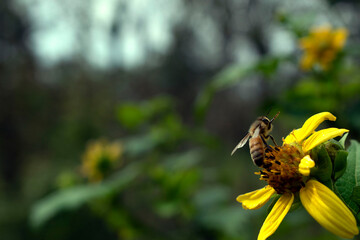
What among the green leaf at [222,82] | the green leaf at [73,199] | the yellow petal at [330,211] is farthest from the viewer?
the green leaf at [73,199]

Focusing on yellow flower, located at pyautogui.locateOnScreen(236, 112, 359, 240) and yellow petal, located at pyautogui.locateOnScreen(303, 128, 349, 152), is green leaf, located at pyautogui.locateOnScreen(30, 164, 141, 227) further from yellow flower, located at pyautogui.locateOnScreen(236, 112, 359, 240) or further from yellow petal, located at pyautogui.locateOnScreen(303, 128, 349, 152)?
yellow petal, located at pyautogui.locateOnScreen(303, 128, 349, 152)

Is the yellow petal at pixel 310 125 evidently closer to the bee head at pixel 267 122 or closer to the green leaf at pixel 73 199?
the bee head at pixel 267 122

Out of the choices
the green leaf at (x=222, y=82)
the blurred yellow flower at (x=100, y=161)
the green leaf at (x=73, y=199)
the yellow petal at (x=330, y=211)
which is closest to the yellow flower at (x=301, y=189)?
the yellow petal at (x=330, y=211)

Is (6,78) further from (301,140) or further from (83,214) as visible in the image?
(301,140)

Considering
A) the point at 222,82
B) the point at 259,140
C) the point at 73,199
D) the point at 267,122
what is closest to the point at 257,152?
the point at 259,140

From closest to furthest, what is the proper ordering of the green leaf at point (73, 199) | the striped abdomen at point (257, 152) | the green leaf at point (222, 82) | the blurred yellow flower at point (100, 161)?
the striped abdomen at point (257, 152), the green leaf at point (222, 82), the green leaf at point (73, 199), the blurred yellow flower at point (100, 161)

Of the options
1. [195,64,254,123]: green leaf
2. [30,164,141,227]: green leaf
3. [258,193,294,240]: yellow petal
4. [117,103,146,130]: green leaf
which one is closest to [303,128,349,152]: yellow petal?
[258,193,294,240]: yellow petal

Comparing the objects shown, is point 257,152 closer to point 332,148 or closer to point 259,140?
point 259,140

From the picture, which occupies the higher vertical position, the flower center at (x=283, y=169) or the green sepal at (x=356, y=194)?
the flower center at (x=283, y=169)
